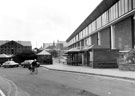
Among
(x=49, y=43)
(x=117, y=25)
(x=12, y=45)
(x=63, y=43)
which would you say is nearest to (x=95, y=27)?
(x=117, y=25)

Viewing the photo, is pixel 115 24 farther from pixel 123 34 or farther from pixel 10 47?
pixel 10 47

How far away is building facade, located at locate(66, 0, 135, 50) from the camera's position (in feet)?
86.6

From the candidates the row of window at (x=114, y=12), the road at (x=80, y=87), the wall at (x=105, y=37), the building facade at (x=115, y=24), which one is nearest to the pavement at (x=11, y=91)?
the road at (x=80, y=87)

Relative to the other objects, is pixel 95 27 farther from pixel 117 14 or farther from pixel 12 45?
pixel 12 45

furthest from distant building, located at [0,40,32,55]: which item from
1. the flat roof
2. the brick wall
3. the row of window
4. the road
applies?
the road

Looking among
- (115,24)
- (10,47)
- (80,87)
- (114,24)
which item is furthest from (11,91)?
(10,47)

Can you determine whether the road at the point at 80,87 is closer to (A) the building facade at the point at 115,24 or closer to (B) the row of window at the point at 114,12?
(A) the building facade at the point at 115,24

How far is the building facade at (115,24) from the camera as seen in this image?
26.4 m

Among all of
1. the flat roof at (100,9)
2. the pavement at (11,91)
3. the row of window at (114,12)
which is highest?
the flat roof at (100,9)

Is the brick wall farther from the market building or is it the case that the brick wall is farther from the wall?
the wall

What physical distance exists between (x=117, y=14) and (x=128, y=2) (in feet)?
11.3

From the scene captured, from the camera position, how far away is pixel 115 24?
3091 centimetres

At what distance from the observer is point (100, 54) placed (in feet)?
88.6

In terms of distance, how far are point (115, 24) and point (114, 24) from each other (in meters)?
0.27
